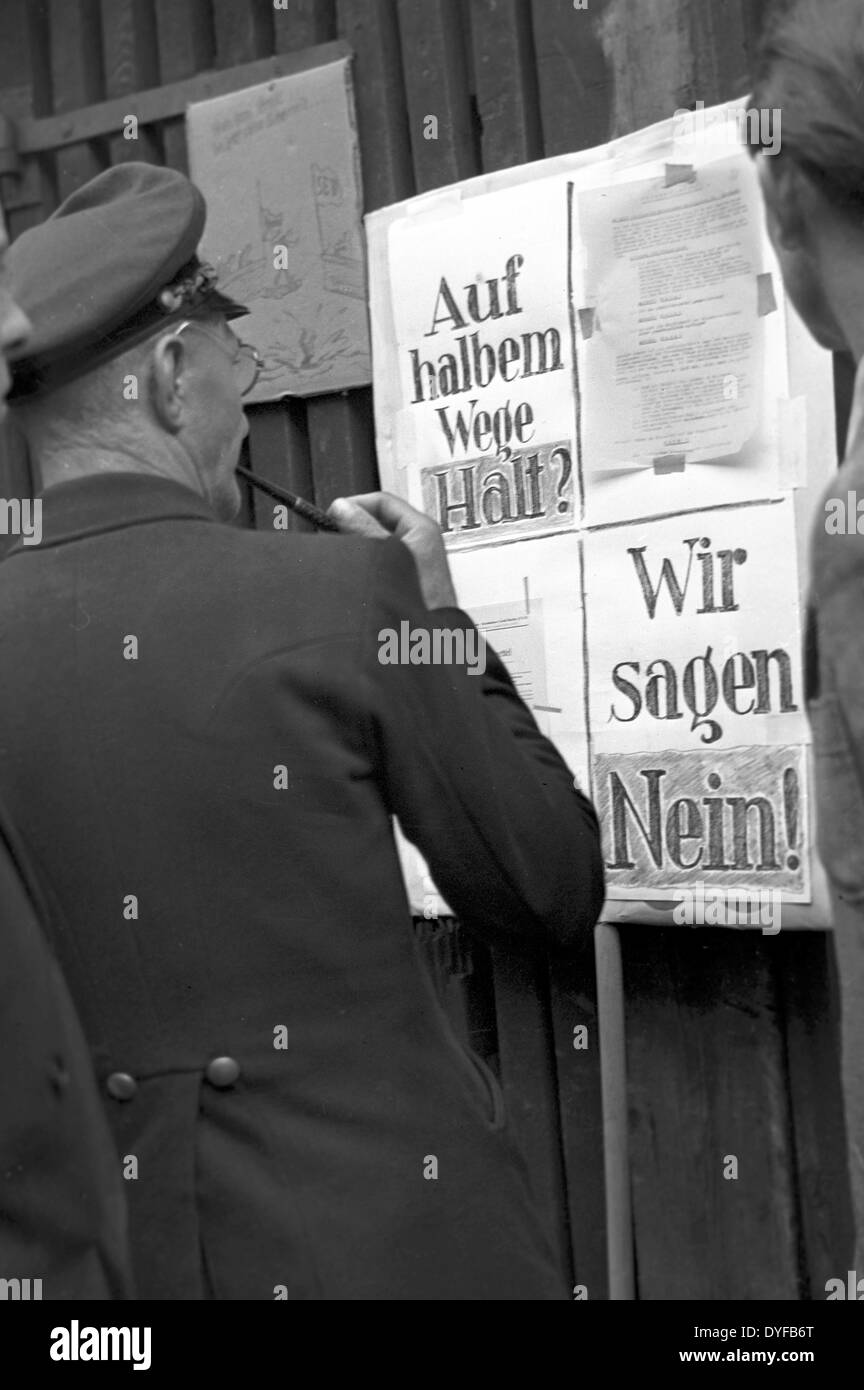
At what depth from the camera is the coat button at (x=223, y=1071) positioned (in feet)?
4.68

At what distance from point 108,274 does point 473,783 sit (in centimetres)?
58

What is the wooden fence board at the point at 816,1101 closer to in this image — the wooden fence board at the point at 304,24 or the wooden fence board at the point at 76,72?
the wooden fence board at the point at 304,24

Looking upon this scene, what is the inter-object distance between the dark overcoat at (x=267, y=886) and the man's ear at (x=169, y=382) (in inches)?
5.5

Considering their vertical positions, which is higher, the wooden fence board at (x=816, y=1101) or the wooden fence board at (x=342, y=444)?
the wooden fence board at (x=342, y=444)

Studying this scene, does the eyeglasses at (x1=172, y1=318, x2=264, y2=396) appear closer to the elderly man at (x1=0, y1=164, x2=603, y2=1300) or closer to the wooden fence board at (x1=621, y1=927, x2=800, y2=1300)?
the elderly man at (x1=0, y1=164, x2=603, y2=1300)

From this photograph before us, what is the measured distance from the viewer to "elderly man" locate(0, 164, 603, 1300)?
143cm

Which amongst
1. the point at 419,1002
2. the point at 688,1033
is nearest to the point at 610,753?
the point at 688,1033

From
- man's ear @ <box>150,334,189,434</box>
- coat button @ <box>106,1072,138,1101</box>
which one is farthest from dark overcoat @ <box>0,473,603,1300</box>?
man's ear @ <box>150,334,189,434</box>

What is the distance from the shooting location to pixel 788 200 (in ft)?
4.25

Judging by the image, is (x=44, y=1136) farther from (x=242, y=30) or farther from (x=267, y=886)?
(x=242, y=30)

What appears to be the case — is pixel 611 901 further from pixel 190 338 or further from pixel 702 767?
pixel 190 338

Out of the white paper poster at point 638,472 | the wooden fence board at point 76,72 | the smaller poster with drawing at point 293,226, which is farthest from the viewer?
the wooden fence board at point 76,72

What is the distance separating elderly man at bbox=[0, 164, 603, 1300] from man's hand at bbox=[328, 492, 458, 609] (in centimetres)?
6

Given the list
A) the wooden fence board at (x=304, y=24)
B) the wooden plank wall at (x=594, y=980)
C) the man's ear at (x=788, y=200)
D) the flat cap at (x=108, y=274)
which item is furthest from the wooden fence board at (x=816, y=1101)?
the wooden fence board at (x=304, y=24)
